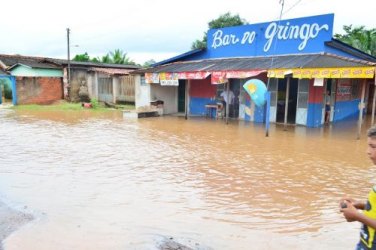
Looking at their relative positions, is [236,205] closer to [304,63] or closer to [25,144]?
[25,144]

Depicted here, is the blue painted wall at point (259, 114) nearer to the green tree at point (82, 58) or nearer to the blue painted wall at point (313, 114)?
the blue painted wall at point (313, 114)

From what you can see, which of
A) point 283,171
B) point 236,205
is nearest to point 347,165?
point 283,171

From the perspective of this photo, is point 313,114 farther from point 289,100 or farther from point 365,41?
point 365,41

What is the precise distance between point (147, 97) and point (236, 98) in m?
5.33

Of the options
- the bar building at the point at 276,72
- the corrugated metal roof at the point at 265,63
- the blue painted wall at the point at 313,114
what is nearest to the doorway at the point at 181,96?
the bar building at the point at 276,72

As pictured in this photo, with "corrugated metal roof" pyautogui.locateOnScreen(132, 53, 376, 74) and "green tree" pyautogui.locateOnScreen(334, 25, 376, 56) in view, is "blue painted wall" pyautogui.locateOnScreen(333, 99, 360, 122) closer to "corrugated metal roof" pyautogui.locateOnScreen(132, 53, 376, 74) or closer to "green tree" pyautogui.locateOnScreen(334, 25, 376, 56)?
"corrugated metal roof" pyautogui.locateOnScreen(132, 53, 376, 74)

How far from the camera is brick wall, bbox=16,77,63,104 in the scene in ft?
81.3

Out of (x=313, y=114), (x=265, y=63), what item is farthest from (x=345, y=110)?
(x=265, y=63)

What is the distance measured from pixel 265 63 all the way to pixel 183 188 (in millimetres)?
10317

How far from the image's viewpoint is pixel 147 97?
19844mm

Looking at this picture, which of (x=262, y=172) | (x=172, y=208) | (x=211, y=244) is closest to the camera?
(x=211, y=244)

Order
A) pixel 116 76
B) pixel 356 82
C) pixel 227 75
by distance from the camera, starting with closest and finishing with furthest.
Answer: pixel 227 75
pixel 356 82
pixel 116 76

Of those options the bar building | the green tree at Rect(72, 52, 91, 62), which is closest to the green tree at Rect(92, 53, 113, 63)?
the green tree at Rect(72, 52, 91, 62)

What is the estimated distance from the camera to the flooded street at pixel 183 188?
4.59m
